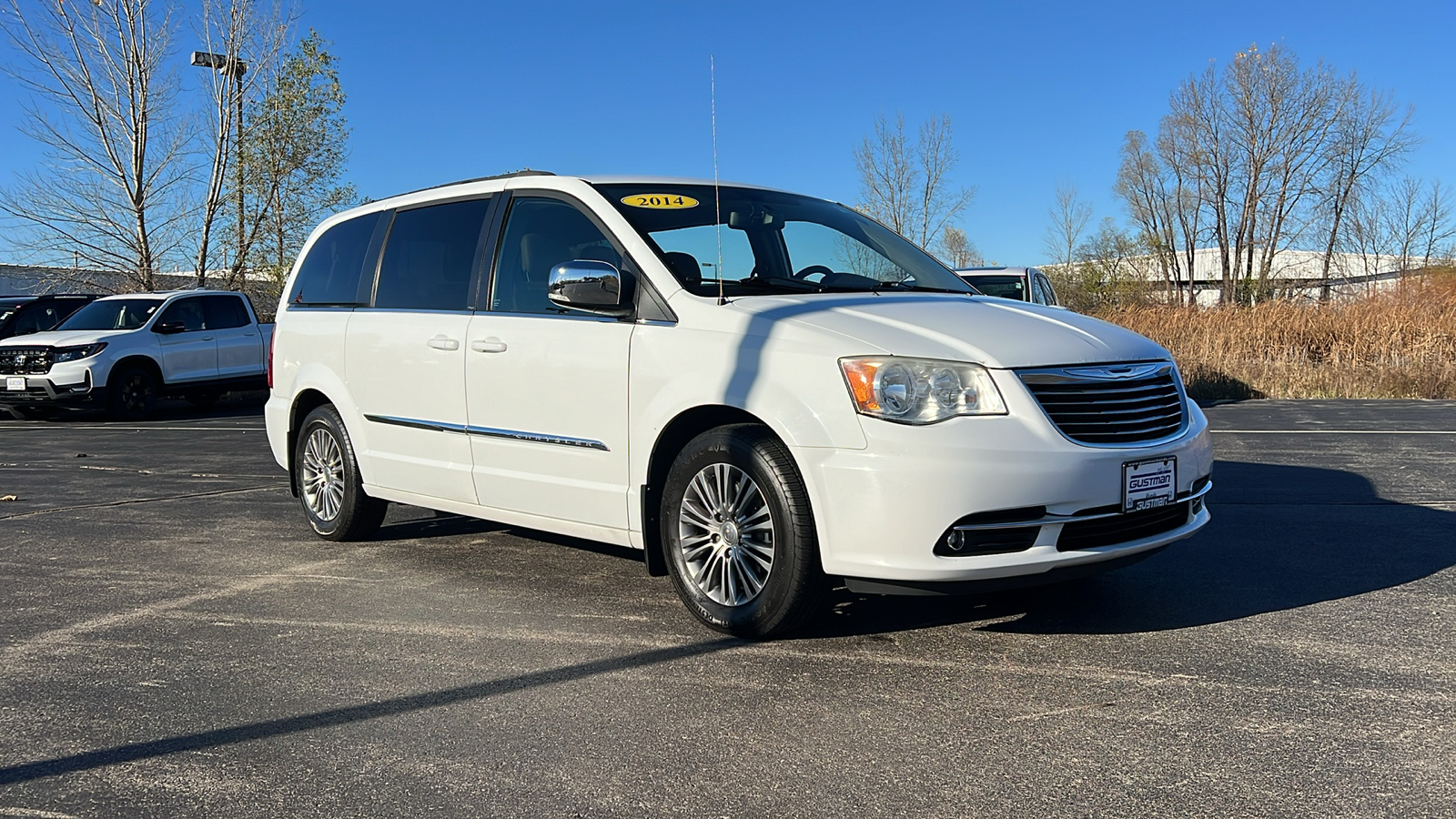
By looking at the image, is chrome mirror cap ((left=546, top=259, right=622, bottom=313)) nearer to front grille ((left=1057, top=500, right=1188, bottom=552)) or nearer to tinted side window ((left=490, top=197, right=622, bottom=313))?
tinted side window ((left=490, top=197, right=622, bottom=313))

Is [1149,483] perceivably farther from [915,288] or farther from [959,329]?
[915,288]

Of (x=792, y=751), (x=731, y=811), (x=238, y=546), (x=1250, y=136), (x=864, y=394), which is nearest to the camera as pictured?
(x=731, y=811)

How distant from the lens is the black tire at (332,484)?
21.4ft

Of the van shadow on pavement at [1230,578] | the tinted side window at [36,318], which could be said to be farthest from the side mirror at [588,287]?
the tinted side window at [36,318]

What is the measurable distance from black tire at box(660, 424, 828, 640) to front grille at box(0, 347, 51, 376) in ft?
49.3

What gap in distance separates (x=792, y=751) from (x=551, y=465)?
215 centimetres

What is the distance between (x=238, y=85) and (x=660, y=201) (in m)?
22.9

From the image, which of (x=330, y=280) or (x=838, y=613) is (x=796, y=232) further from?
(x=330, y=280)

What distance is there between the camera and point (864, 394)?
4105 mm

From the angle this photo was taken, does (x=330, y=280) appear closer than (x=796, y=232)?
No

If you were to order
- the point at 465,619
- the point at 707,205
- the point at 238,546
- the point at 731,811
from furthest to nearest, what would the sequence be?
the point at 238,546
the point at 707,205
the point at 465,619
the point at 731,811

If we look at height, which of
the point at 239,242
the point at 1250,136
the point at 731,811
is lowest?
the point at 731,811

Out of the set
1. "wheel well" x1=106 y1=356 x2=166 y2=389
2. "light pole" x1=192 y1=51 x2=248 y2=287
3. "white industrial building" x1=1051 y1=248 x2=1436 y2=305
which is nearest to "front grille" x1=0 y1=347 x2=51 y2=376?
"wheel well" x1=106 y1=356 x2=166 y2=389

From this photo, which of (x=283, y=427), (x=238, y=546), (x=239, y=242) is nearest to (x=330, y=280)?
(x=283, y=427)
